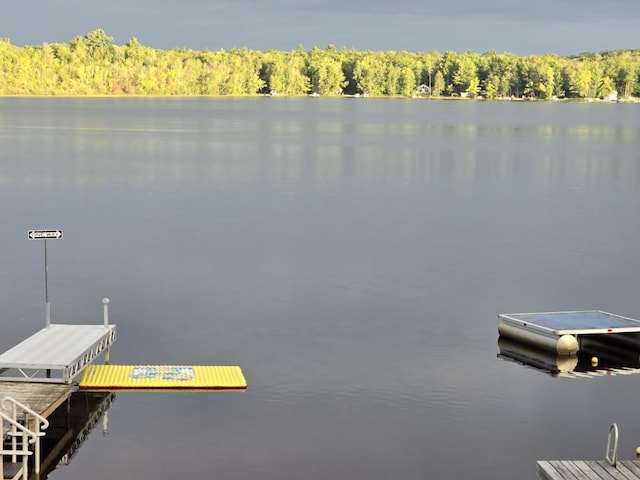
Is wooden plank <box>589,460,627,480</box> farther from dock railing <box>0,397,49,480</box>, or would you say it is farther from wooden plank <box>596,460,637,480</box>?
dock railing <box>0,397,49,480</box>

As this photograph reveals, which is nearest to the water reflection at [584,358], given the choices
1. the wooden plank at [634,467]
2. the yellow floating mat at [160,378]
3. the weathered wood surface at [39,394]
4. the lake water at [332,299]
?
→ the lake water at [332,299]

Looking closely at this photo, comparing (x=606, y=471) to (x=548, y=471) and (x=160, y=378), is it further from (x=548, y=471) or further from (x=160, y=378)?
(x=160, y=378)

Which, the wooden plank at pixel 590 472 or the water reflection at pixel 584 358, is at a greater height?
the wooden plank at pixel 590 472

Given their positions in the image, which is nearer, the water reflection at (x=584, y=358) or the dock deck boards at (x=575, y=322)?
the water reflection at (x=584, y=358)

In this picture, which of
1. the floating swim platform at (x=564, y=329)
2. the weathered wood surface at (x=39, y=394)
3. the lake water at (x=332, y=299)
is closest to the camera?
the weathered wood surface at (x=39, y=394)

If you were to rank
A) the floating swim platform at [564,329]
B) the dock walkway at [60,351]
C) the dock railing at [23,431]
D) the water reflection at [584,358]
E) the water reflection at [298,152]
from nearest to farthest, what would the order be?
the dock railing at [23,431], the dock walkway at [60,351], the water reflection at [584,358], the floating swim platform at [564,329], the water reflection at [298,152]

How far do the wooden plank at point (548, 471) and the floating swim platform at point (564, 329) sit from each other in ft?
29.0

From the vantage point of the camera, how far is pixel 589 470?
15219 millimetres

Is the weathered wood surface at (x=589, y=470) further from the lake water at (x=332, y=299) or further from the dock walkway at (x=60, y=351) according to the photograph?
the dock walkway at (x=60, y=351)

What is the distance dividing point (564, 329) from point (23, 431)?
14327 millimetres

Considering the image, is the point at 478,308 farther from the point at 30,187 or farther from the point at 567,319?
the point at 30,187

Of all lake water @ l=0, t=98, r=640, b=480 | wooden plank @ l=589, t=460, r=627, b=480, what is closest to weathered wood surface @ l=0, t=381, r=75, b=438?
lake water @ l=0, t=98, r=640, b=480

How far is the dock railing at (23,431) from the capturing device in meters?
15.3

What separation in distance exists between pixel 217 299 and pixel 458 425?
38.6 feet
